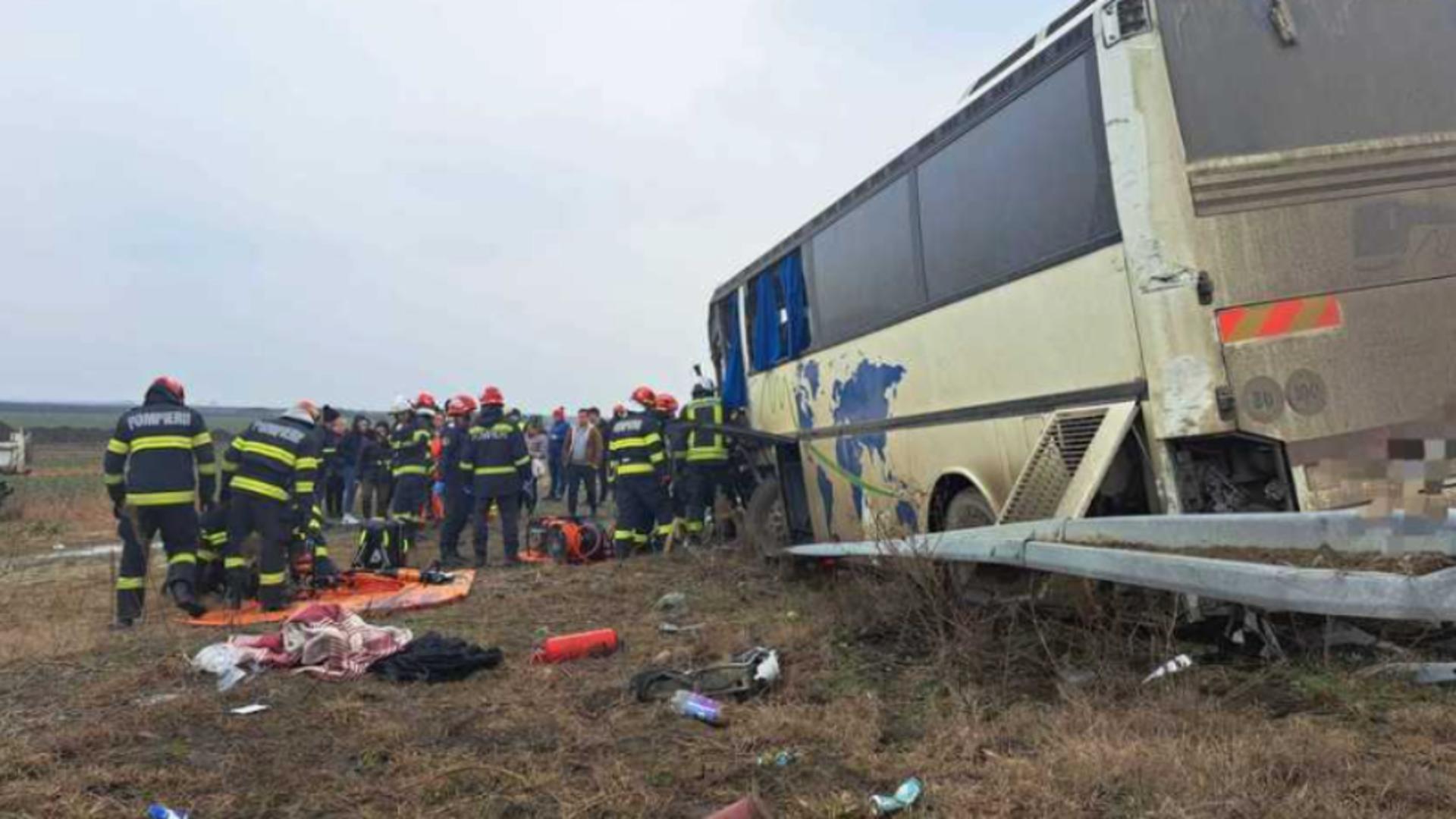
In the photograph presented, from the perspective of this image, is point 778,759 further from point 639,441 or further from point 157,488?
point 639,441

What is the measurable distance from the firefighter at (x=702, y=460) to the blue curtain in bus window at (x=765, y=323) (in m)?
0.92

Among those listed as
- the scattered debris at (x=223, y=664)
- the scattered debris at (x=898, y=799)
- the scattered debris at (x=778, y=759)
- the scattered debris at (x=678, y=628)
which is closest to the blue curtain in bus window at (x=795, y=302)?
the scattered debris at (x=678, y=628)

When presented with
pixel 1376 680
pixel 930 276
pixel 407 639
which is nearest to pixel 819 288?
pixel 930 276

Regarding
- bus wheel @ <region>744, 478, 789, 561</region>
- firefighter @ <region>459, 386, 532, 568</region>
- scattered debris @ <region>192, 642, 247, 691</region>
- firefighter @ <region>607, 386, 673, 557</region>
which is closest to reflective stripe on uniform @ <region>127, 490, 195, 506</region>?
scattered debris @ <region>192, 642, 247, 691</region>

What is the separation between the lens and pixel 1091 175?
4.29 m

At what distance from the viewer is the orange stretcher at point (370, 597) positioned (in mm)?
7395

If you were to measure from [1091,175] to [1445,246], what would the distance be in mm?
1475

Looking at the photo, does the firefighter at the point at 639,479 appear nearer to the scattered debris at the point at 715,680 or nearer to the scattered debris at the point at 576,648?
the scattered debris at the point at 576,648

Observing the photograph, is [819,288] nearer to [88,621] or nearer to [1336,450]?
[1336,450]

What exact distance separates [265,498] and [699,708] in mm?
5083

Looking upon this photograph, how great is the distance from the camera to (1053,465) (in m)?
4.63

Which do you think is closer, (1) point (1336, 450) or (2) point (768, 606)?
(1) point (1336, 450)

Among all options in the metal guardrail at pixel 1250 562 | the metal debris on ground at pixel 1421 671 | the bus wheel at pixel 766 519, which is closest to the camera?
the metal guardrail at pixel 1250 562

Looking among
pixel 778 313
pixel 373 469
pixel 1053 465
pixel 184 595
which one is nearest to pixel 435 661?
pixel 1053 465
